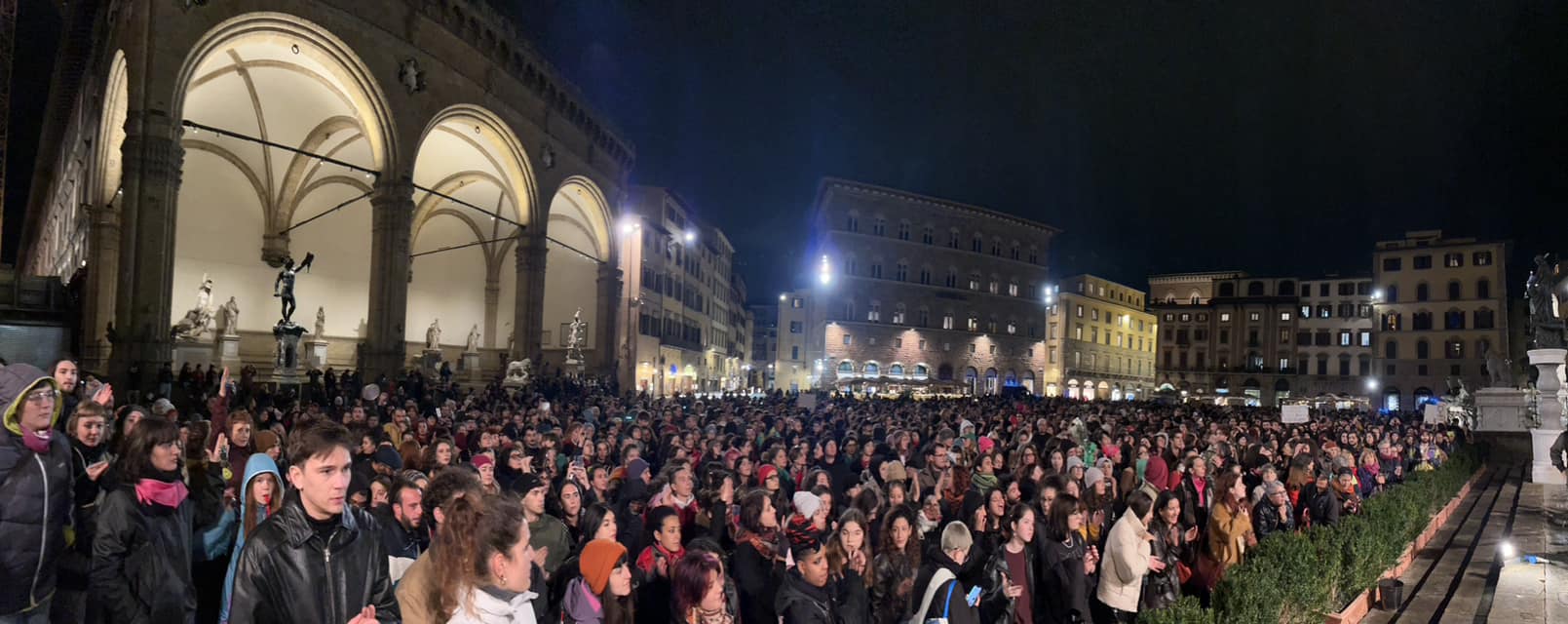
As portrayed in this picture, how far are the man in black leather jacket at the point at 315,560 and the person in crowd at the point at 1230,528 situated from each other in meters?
6.94

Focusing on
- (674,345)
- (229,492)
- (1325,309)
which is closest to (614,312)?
(674,345)

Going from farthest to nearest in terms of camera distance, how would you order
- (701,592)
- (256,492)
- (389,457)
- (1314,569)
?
(389,457), (1314,569), (256,492), (701,592)

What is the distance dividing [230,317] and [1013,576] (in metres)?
29.6

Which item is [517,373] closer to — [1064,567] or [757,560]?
[757,560]

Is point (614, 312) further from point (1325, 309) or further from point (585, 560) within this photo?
point (1325, 309)

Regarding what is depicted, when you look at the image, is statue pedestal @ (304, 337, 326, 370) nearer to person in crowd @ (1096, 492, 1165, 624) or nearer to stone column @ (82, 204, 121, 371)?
stone column @ (82, 204, 121, 371)

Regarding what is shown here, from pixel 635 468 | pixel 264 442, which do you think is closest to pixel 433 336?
pixel 635 468

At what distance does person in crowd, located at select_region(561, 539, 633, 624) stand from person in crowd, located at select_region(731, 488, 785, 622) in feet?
2.67

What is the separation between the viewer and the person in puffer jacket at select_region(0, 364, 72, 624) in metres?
3.94

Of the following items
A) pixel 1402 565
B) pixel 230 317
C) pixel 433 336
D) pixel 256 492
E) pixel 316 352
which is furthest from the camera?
pixel 433 336

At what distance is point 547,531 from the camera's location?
5.57m

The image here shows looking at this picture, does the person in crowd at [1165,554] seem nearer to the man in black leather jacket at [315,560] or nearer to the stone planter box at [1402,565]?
the stone planter box at [1402,565]

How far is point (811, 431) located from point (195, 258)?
2565 centimetres

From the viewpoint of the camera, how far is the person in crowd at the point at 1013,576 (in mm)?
5617
